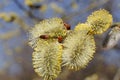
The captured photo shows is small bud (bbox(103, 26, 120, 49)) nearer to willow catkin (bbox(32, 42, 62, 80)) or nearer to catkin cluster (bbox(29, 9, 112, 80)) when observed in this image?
catkin cluster (bbox(29, 9, 112, 80))

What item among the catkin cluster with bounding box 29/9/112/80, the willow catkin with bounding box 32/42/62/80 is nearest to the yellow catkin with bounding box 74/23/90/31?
the catkin cluster with bounding box 29/9/112/80

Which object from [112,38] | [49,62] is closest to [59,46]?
[49,62]

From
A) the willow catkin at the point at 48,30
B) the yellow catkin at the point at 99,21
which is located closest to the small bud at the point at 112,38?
the yellow catkin at the point at 99,21

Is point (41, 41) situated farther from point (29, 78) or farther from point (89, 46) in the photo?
point (29, 78)

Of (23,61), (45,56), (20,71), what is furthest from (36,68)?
(20,71)

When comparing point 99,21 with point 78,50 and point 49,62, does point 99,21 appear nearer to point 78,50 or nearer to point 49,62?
point 78,50

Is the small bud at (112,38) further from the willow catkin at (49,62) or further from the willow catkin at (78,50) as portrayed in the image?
the willow catkin at (49,62)
